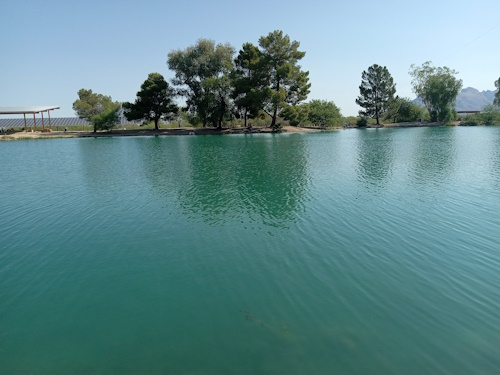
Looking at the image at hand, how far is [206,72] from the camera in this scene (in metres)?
67.6

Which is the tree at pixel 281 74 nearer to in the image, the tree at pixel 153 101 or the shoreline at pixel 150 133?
the shoreline at pixel 150 133

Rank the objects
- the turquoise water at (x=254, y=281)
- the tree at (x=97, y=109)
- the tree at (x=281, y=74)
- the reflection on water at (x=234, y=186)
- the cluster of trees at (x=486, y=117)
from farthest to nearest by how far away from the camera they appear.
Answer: the cluster of trees at (x=486, y=117)
the tree at (x=97, y=109)
the tree at (x=281, y=74)
the reflection on water at (x=234, y=186)
the turquoise water at (x=254, y=281)

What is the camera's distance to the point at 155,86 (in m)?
67.1

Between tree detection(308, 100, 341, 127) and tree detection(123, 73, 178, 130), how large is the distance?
3264 centimetres

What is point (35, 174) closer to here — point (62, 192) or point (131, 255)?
point (62, 192)

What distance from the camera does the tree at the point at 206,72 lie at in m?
65.9

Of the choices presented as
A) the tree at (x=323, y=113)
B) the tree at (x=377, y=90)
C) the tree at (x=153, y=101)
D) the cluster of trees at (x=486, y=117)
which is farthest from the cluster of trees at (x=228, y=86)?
the cluster of trees at (x=486, y=117)

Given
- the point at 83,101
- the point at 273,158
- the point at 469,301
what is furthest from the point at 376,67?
the point at 469,301

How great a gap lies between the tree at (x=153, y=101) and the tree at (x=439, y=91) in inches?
2650

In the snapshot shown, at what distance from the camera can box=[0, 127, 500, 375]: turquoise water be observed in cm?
543

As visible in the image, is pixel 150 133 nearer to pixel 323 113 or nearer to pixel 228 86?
pixel 228 86

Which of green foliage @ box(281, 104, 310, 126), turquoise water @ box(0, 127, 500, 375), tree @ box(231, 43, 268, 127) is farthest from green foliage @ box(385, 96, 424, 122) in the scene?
turquoise water @ box(0, 127, 500, 375)

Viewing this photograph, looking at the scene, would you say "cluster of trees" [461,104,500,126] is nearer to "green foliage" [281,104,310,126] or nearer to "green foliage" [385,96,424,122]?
"green foliage" [385,96,424,122]

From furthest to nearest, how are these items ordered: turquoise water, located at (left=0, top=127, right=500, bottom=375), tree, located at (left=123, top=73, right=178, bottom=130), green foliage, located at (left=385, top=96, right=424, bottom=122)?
green foliage, located at (left=385, top=96, right=424, bottom=122) < tree, located at (left=123, top=73, right=178, bottom=130) < turquoise water, located at (left=0, top=127, right=500, bottom=375)
